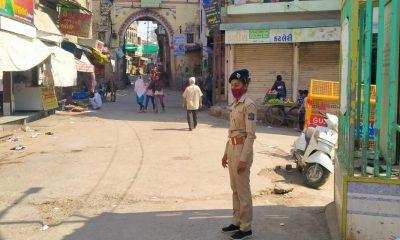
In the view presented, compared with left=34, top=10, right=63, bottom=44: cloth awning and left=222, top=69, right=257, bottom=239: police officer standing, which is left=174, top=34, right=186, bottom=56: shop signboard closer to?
left=34, top=10, right=63, bottom=44: cloth awning

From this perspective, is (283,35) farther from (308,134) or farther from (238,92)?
(238,92)

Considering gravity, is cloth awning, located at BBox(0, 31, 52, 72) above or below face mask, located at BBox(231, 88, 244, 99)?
above

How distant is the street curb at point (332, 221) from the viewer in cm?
488

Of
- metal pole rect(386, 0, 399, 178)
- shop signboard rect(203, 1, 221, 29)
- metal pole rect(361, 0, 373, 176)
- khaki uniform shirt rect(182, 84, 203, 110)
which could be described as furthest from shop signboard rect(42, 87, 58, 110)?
metal pole rect(386, 0, 399, 178)

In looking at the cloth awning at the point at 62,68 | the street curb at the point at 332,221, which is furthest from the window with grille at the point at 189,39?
the street curb at the point at 332,221

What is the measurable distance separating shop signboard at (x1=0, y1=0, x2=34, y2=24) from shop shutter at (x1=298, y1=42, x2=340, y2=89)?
9.98m

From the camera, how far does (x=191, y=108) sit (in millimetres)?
14273

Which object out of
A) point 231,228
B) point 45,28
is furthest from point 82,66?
point 231,228

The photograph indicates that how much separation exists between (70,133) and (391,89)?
35.6 ft

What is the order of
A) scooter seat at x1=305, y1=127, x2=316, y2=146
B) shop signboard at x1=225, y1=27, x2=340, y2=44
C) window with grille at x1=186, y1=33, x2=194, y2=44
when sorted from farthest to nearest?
1. window with grille at x1=186, y1=33, x2=194, y2=44
2. shop signboard at x1=225, y1=27, x2=340, y2=44
3. scooter seat at x1=305, y1=127, x2=316, y2=146

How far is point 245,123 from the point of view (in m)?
4.92

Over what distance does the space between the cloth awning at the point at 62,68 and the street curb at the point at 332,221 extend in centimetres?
1158

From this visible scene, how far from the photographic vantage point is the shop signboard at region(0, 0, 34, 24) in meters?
12.9

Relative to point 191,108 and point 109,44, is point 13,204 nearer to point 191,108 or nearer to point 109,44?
point 191,108
